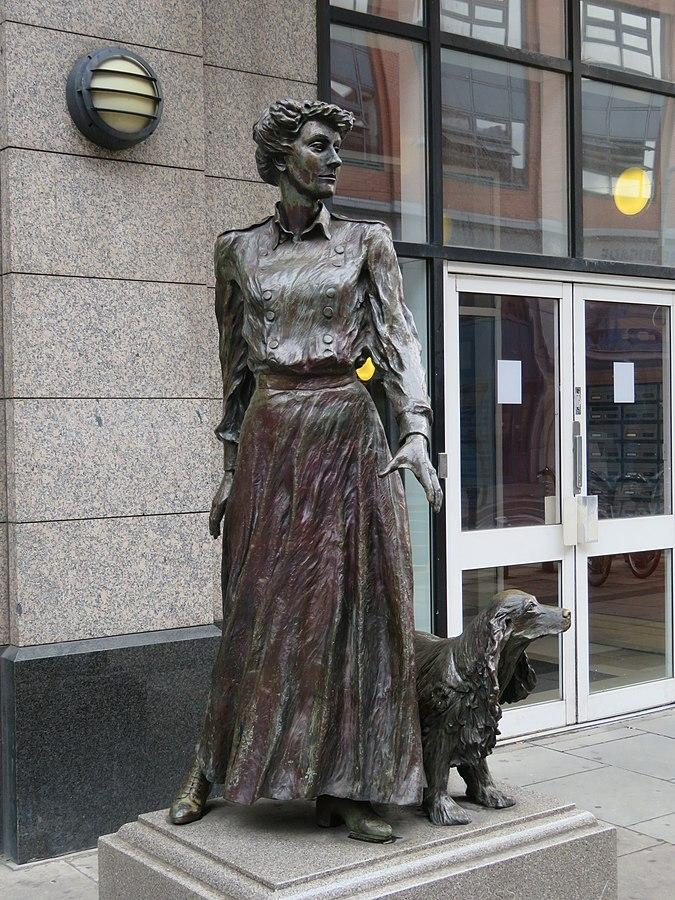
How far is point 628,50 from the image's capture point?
789 centimetres

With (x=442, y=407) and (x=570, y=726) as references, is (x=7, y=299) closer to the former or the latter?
(x=442, y=407)

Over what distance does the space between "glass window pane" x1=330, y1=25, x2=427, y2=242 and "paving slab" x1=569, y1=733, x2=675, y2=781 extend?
10.1 feet

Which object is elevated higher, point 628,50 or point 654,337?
point 628,50

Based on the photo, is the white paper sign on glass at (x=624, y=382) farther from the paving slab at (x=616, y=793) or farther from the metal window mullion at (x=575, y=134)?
the paving slab at (x=616, y=793)

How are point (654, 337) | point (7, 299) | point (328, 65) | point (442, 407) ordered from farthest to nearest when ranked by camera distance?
point (654, 337) → point (442, 407) → point (328, 65) → point (7, 299)

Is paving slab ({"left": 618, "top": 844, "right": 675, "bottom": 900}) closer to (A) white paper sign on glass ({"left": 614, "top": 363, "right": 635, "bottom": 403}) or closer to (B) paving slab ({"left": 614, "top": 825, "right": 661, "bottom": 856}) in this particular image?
(B) paving slab ({"left": 614, "top": 825, "right": 661, "bottom": 856})

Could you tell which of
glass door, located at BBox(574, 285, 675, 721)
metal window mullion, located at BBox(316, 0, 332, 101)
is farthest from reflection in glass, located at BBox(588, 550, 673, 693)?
metal window mullion, located at BBox(316, 0, 332, 101)

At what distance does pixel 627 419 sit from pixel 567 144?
178 centimetres

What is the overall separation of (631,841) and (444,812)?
76.5 inches

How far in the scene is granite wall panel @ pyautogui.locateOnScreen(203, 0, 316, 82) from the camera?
19.8 ft

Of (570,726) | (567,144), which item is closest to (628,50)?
(567,144)

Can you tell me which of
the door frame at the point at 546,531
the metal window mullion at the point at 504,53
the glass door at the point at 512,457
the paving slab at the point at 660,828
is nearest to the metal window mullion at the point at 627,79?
the metal window mullion at the point at 504,53

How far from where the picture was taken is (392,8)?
681 centimetres

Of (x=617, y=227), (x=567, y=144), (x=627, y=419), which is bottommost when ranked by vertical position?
(x=627, y=419)
